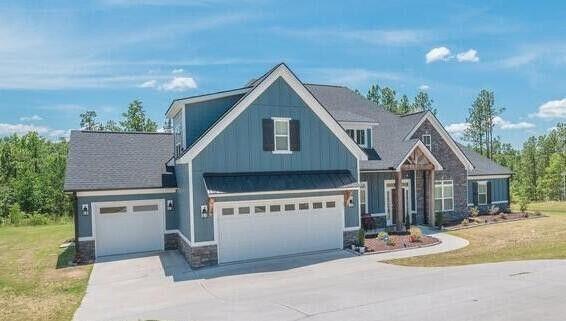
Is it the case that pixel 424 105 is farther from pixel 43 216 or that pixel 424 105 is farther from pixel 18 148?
pixel 18 148

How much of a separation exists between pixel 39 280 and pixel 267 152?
9.69 metres

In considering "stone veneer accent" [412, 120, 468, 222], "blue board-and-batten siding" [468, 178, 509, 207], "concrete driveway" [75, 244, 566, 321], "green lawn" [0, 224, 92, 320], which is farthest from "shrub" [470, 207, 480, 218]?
"green lawn" [0, 224, 92, 320]

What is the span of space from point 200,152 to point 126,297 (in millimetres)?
6134

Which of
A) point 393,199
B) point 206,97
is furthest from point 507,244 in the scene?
point 206,97

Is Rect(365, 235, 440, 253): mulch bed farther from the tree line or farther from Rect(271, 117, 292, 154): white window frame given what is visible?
the tree line

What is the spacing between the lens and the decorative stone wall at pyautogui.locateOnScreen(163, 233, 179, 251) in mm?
21156

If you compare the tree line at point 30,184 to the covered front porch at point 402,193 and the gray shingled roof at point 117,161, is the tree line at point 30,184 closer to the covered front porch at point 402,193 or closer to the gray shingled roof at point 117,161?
the gray shingled roof at point 117,161

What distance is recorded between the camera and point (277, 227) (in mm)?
18484

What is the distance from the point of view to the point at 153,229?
2108 centimetres

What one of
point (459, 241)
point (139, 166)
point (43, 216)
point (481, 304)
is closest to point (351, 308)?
point (481, 304)

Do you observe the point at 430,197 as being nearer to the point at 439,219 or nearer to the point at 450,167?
the point at 439,219

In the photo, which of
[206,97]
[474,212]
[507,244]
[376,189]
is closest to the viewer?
[206,97]

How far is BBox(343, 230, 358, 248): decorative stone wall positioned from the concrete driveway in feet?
5.79

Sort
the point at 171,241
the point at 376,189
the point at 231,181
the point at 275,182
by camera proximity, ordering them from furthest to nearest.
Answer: the point at 376,189 < the point at 171,241 < the point at 275,182 < the point at 231,181
